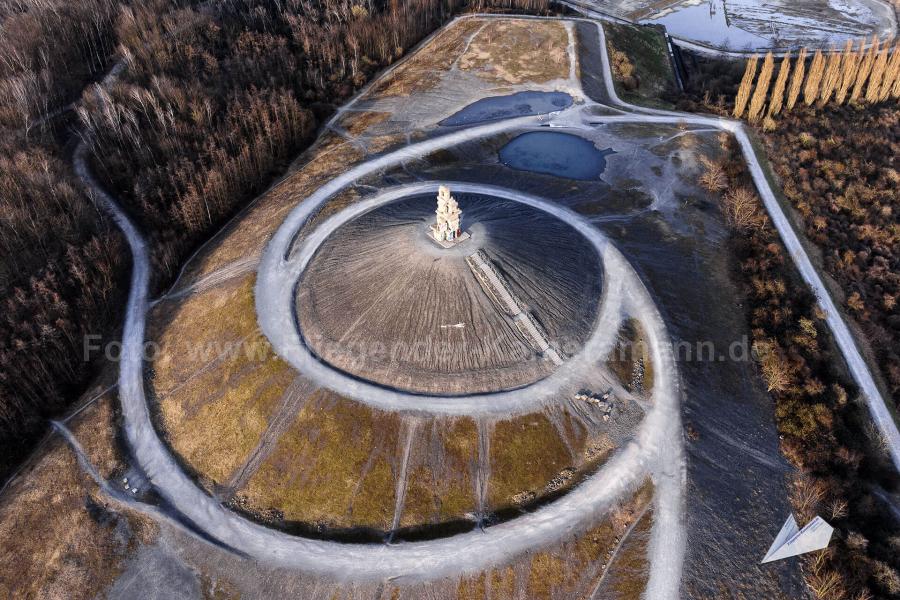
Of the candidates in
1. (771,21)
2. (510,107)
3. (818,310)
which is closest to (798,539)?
(818,310)

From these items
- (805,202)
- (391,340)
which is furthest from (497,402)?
(805,202)

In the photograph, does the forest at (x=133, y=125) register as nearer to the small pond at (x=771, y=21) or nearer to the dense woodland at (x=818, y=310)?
the small pond at (x=771, y=21)

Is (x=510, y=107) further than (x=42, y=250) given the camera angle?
Yes

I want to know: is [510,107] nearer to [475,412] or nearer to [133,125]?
[133,125]

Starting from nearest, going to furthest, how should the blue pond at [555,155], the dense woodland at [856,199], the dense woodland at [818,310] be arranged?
the dense woodland at [818,310]
the dense woodland at [856,199]
the blue pond at [555,155]

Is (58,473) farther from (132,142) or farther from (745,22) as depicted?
(745,22)

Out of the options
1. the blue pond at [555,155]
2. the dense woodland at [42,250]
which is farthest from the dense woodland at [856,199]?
the dense woodland at [42,250]

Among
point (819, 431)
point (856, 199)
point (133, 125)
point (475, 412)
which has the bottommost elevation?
point (819, 431)
